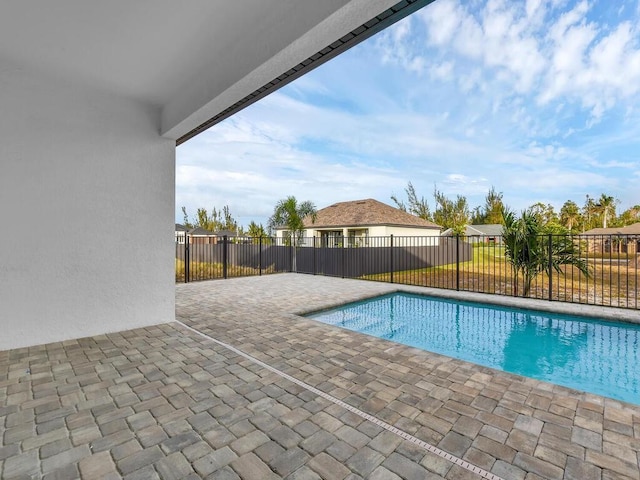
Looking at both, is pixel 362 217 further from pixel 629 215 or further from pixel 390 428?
pixel 629 215

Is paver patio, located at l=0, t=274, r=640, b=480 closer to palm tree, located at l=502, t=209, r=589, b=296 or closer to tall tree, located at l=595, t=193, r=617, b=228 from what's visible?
palm tree, located at l=502, t=209, r=589, b=296

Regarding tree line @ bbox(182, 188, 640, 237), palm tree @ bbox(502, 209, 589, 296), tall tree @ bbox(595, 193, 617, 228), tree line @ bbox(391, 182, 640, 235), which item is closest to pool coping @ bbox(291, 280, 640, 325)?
palm tree @ bbox(502, 209, 589, 296)

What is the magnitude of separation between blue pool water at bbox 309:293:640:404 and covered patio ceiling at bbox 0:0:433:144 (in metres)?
4.06

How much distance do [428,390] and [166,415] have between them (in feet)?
6.99

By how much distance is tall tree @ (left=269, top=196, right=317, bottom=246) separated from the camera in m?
13.2

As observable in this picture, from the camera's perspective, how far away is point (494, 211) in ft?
103

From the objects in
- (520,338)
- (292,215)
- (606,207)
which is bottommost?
(520,338)

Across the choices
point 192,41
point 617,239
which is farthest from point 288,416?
point 617,239

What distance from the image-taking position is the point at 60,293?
3.92 m

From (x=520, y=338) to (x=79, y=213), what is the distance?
268 inches

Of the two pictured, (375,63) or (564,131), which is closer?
(375,63)

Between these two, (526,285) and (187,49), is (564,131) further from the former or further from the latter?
(187,49)

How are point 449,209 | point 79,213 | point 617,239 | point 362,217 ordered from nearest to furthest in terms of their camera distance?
point 79,213, point 617,239, point 362,217, point 449,209

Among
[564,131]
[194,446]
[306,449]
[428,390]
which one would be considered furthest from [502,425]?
[564,131]
